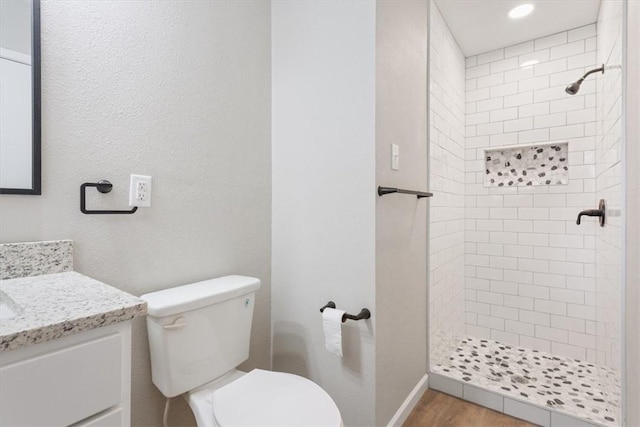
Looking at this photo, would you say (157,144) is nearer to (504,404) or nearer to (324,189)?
(324,189)

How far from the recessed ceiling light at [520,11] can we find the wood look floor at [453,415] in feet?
8.24

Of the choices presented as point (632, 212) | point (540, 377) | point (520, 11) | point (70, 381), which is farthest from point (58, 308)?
point (520, 11)

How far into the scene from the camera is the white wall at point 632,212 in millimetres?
1137

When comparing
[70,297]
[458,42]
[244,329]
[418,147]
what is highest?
[458,42]

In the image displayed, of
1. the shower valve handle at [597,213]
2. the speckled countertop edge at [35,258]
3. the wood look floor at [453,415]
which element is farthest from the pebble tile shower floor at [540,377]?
the speckled countertop edge at [35,258]

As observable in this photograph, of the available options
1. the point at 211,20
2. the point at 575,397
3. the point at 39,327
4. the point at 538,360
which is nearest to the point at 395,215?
the point at 211,20

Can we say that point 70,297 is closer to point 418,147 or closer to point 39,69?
point 39,69

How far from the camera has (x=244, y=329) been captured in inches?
51.1

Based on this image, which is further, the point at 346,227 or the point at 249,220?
the point at 249,220

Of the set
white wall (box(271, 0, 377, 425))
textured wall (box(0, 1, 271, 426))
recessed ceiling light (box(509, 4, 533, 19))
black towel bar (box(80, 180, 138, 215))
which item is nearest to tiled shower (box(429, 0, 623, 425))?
recessed ceiling light (box(509, 4, 533, 19))

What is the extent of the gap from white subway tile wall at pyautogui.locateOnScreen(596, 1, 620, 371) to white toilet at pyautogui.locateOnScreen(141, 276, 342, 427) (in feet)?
4.72

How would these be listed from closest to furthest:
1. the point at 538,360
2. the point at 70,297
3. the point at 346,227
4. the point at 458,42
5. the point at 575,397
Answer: the point at 70,297 → the point at 346,227 → the point at 575,397 → the point at 538,360 → the point at 458,42

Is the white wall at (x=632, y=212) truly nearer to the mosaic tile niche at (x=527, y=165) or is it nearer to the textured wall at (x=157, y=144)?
the mosaic tile niche at (x=527, y=165)

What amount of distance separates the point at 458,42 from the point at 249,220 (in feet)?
7.38
